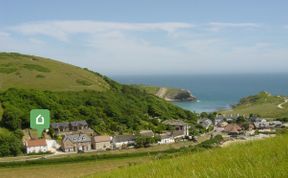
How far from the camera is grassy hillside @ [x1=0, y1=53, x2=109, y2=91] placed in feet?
295

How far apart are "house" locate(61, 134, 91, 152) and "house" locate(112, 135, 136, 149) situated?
4095 millimetres

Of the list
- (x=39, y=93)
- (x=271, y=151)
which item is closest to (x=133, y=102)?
(x=39, y=93)

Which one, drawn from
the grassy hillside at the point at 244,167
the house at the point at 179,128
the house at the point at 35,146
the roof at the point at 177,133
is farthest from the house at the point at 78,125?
the grassy hillside at the point at 244,167

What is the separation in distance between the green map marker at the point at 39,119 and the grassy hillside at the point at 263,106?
207ft

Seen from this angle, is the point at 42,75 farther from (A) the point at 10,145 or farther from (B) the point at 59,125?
(A) the point at 10,145

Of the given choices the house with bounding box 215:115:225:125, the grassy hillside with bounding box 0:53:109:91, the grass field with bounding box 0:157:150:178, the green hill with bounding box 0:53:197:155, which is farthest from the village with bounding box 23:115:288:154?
the grassy hillside with bounding box 0:53:109:91

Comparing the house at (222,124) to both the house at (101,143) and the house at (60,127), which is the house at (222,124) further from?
the house at (60,127)

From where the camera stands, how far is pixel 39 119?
252 feet

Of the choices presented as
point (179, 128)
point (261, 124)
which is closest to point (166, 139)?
point (179, 128)

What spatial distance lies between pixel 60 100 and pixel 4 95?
1054cm

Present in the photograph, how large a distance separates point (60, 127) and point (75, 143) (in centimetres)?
920

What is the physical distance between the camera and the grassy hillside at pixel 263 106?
392ft

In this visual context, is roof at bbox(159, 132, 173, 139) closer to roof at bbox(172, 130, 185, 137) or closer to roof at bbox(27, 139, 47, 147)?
roof at bbox(172, 130, 185, 137)

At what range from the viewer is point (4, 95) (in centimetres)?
7612
